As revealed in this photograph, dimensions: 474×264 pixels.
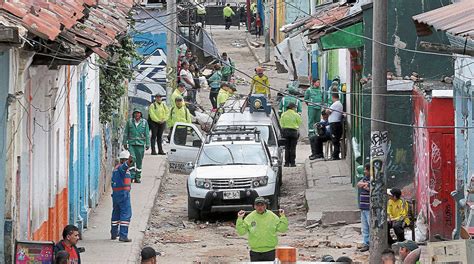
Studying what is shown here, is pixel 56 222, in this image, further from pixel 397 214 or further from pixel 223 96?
pixel 223 96

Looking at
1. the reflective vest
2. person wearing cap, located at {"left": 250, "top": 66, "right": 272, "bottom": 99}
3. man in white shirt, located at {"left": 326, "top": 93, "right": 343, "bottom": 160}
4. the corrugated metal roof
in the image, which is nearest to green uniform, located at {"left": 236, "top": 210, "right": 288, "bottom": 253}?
the corrugated metal roof

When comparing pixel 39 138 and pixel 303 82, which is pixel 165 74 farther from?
pixel 39 138

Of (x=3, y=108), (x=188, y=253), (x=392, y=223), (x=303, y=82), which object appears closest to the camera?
(x=3, y=108)

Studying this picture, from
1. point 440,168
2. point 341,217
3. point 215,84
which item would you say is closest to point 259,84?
point 215,84

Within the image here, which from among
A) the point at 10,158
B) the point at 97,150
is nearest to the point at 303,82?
the point at 97,150

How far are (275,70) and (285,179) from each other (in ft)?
73.0

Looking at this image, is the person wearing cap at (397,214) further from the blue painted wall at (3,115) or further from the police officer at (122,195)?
the blue painted wall at (3,115)

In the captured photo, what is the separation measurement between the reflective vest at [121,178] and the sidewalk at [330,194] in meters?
4.05

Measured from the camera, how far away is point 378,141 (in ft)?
63.7

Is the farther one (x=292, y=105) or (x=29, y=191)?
(x=292, y=105)

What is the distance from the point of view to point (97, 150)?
26.1 metres

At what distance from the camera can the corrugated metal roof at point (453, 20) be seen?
1314cm

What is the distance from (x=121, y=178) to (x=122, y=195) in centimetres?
30

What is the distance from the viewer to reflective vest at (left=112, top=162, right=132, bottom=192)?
70.8 feet
